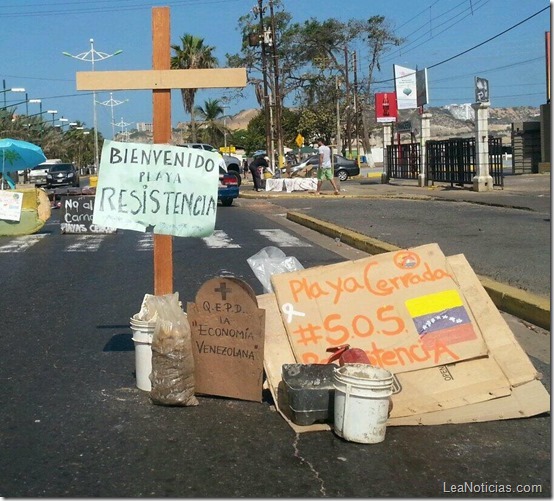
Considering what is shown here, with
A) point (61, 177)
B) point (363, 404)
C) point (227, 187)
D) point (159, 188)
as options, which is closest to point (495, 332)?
point (363, 404)

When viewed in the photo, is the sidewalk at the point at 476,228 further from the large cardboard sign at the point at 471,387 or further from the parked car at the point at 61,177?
the parked car at the point at 61,177

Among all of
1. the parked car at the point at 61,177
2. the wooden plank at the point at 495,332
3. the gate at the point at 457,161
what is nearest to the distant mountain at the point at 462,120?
the parked car at the point at 61,177

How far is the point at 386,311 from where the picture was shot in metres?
5.80

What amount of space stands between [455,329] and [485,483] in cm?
148

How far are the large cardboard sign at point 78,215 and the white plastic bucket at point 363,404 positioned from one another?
13516 mm

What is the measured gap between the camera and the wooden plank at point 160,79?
20.2ft

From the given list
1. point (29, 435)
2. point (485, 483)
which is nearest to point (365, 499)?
point (485, 483)

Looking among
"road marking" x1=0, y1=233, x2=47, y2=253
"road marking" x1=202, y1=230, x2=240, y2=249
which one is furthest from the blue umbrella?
"road marking" x1=202, y1=230, x2=240, y2=249

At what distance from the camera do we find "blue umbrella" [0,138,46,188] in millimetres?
21312

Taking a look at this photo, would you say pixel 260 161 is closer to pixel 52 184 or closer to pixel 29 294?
pixel 52 184

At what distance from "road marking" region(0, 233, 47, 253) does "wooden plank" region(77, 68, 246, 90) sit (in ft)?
30.9

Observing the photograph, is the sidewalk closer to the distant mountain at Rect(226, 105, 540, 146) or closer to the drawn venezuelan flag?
the drawn venezuelan flag

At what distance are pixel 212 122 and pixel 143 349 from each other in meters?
90.6

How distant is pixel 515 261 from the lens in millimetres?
10719
